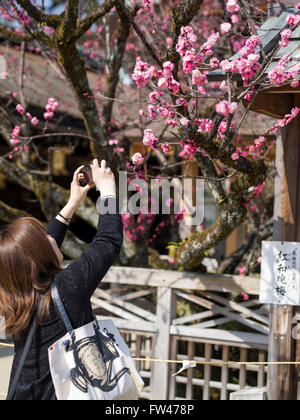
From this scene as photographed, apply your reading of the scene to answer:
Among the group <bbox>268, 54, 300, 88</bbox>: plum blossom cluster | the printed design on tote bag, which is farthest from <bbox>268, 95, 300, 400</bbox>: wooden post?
the printed design on tote bag

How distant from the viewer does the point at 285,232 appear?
3.87 meters

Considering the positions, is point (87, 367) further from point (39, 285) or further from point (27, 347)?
point (39, 285)

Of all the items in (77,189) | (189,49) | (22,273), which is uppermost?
(189,49)

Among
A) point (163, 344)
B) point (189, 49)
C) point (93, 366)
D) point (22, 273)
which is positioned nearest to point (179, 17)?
point (189, 49)

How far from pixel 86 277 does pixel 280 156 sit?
2.47m

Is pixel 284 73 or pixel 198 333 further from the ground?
pixel 284 73

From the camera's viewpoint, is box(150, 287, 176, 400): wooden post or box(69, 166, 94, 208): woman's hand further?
box(150, 287, 176, 400): wooden post

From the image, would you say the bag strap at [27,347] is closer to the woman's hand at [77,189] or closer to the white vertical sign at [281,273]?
the woman's hand at [77,189]

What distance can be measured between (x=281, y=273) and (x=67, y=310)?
7.88 ft

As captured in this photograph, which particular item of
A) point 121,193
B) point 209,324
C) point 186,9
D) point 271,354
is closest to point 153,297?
point 209,324

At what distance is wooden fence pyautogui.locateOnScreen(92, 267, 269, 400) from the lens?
4.85 m

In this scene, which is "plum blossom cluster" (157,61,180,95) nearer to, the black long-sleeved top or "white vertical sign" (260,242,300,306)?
the black long-sleeved top

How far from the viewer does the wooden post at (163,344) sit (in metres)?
4.98
